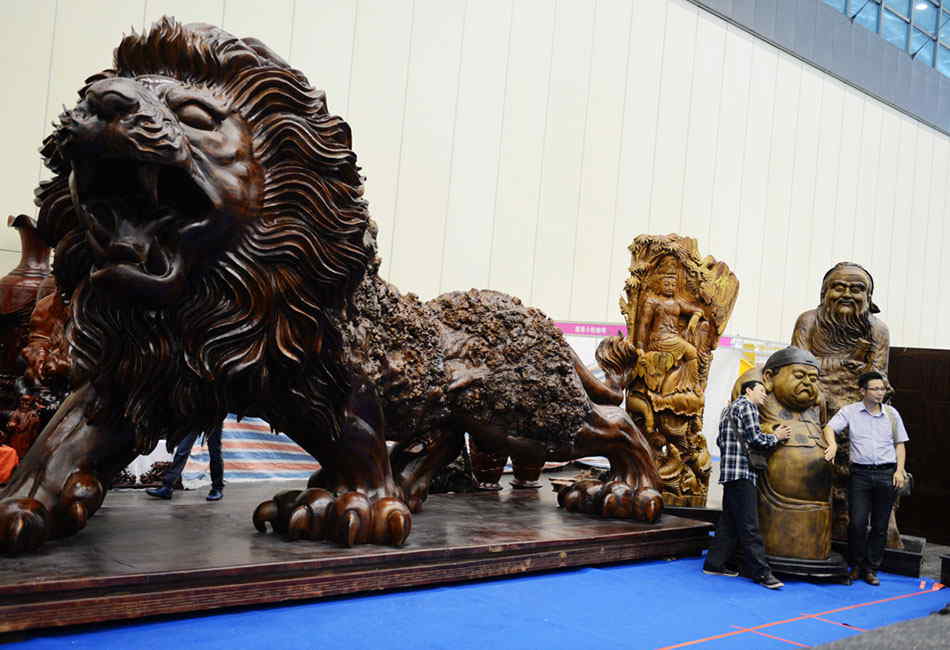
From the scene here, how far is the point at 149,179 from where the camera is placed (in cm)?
196

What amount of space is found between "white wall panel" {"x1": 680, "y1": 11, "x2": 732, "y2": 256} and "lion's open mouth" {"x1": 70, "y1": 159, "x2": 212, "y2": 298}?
19.8 feet

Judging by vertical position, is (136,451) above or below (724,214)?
below

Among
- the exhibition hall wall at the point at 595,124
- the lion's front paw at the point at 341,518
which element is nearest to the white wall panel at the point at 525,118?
the exhibition hall wall at the point at 595,124

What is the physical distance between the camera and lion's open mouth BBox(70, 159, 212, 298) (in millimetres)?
1980

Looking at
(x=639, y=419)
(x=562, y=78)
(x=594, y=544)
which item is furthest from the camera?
(x=562, y=78)

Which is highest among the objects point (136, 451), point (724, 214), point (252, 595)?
point (724, 214)

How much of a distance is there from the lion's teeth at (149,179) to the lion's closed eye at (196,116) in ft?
0.59

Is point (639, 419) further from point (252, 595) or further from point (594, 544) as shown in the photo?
point (252, 595)

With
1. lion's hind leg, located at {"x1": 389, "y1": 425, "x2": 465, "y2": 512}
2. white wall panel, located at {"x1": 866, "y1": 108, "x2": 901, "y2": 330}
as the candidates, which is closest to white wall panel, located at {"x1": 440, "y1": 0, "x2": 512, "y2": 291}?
lion's hind leg, located at {"x1": 389, "y1": 425, "x2": 465, "y2": 512}

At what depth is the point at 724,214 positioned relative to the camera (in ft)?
26.0

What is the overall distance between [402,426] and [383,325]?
1.20 ft

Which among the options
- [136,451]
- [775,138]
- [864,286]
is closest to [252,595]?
[136,451]

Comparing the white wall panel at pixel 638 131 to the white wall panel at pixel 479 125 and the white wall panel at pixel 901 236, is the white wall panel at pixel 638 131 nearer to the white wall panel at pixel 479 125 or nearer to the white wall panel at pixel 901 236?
the white wall panel at pixel 479 125

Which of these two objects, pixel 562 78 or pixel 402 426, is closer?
pixel 402 426
